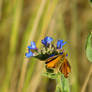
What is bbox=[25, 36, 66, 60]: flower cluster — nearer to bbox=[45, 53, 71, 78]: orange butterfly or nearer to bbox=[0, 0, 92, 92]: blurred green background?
bbox=[45, 53, 71, 78]: orange butterfly

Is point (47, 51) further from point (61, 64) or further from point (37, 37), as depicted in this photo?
point (37, 37)

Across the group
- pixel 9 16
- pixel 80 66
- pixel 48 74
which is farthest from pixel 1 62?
Answer: pixel 48 74

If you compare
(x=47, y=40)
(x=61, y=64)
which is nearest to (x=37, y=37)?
(x=47, y=40)

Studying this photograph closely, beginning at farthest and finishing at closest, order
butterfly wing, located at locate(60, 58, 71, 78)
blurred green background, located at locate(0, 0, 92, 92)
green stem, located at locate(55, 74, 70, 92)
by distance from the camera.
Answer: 1. blurred green background, located at locate(0, 0, 92, 92)
2. green stem, located at locate(55, 74, 70, 92)
3. butterfly wing, located at locate(60, 58, 71, 78)

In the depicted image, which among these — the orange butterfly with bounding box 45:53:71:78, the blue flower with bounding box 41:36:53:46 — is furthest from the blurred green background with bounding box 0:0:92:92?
the orange butterfly with bounding box 45:53:71:78

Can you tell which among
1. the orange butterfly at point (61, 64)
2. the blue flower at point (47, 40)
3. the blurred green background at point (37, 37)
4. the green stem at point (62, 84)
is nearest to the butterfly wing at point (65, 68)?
the orange butterfly at point (61, 64)

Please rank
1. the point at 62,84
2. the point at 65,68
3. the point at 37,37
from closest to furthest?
the point at 65,68
the point at 62,84
the point at 37,37

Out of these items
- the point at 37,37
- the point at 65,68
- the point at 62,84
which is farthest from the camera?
the point at 37,37

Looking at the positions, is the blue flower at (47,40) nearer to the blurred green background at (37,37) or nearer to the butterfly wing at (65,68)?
the butterfly wing at (65,68)

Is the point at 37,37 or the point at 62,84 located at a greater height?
the point at 37,37
